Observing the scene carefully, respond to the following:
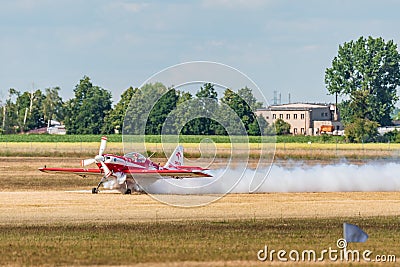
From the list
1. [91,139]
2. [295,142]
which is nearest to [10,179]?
[295,142]

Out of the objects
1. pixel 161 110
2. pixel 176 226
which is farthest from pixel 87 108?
pixel 176 226

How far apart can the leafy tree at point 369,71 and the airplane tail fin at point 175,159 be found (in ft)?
366

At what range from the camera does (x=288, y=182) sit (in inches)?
1686

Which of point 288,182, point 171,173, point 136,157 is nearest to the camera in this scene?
point 171,173

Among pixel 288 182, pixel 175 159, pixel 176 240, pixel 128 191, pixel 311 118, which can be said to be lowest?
pixel 176 240

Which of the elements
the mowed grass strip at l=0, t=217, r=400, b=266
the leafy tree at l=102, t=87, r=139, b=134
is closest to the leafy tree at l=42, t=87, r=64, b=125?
the leafy tree at l=102, t=87, r=139, b=134

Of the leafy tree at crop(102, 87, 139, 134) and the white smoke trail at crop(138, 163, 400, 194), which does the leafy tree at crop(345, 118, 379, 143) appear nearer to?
the leafy tree at crop(102, 87, 139, 134)

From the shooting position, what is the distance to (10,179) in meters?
49.6

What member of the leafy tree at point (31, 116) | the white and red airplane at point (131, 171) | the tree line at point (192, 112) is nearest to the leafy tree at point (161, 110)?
the tree line at point (192, 112)

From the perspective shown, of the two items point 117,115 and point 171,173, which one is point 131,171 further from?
point 117,115

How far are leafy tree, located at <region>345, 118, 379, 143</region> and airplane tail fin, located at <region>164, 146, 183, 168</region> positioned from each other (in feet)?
236

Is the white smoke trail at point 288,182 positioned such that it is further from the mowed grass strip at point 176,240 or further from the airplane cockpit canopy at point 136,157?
the mowed grass strip at point 176,240

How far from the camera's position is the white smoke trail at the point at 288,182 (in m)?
40.9

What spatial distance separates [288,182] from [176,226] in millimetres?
16035
